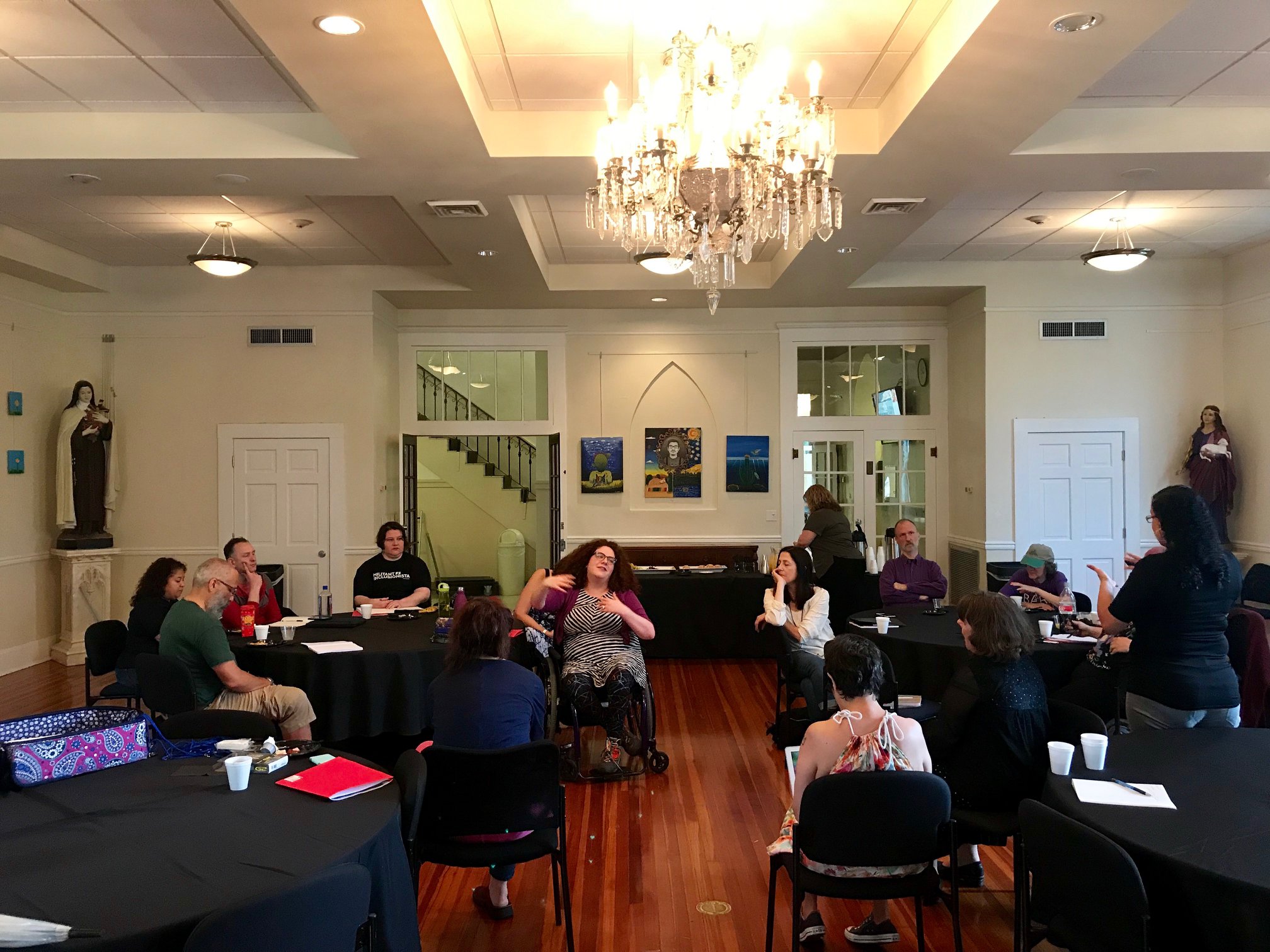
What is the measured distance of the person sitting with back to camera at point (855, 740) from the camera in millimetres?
2887

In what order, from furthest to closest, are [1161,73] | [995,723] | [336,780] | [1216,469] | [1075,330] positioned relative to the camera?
[1075,330], [1216,469], [1161,73], [995,723], [336,780]

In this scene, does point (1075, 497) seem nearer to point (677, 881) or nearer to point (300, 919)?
point (677, 881)

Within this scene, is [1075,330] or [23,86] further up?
[23,86]

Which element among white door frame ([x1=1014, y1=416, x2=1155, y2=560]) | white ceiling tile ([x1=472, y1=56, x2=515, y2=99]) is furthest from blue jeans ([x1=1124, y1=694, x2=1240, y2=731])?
white door frame ([x1=1014, y1=416, x2=1155, y2=560])

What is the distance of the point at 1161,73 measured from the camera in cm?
462

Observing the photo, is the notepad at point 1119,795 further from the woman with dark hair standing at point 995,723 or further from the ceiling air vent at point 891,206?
the ceiling air vent at point 891,206

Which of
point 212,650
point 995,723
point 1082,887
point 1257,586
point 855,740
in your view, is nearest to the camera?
point 1082,887

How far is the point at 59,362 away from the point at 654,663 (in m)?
6.43

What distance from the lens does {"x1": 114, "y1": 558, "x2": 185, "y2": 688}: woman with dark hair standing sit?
548 cm

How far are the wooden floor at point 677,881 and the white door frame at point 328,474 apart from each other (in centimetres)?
454

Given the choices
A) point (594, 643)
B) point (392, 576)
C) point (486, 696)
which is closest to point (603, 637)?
point (594, 643)

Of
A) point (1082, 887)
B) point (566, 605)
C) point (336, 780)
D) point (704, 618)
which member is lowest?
point (704, 618)

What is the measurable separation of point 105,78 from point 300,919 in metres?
4.48

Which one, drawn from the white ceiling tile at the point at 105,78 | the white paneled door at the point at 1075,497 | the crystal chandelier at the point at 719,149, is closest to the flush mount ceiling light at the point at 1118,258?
the white paneled door at the point at 1075,497
